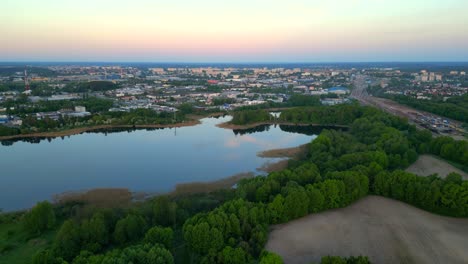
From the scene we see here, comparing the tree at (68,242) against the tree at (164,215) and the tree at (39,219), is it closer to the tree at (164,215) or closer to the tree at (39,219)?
the tree at (39,219)

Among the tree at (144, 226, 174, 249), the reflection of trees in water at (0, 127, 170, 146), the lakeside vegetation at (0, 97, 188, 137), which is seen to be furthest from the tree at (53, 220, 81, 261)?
the lakeside vegetation at (0, 97, 188, 137)

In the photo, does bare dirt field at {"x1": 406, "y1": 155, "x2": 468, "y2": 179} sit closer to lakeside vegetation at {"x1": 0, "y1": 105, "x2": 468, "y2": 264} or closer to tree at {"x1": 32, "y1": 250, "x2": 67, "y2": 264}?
lakeside vegetation at {"x1": 0, "y1": 105, "x2": 468, "y2": 264}

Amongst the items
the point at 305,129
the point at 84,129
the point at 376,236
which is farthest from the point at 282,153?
the point at 84,129

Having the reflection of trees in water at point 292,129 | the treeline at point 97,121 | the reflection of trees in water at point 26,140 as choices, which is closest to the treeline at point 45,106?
the treeline at point 97,121

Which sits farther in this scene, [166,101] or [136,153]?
[166,101]

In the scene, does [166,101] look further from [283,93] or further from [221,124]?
[283,93]

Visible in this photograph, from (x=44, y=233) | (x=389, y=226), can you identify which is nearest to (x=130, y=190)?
(x=44, y=233)

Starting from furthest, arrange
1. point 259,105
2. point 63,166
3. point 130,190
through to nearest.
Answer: point 259,105, point 63,166, point 130,190
